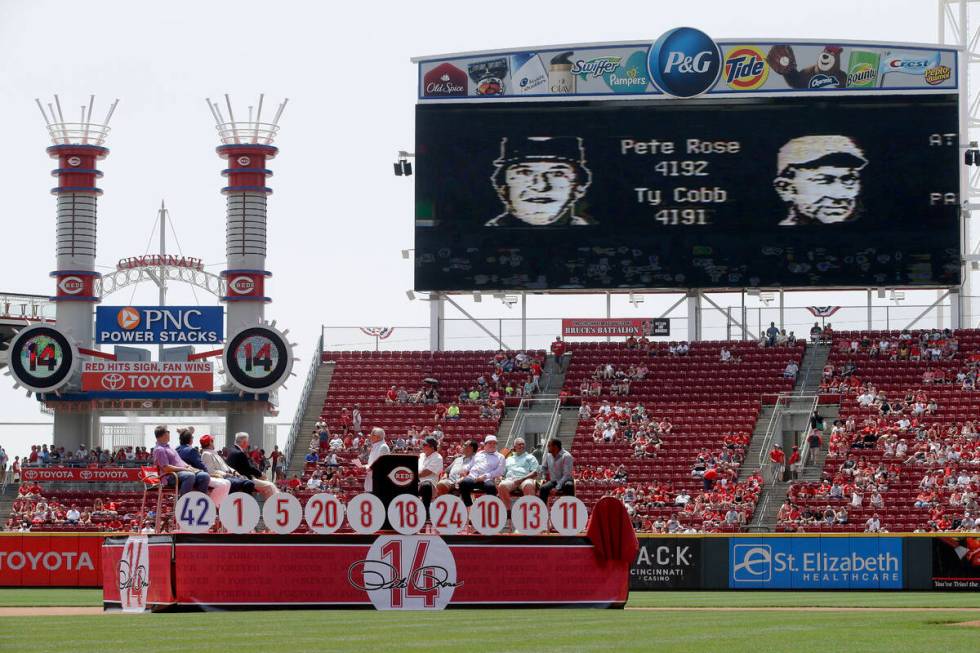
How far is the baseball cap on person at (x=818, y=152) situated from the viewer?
38688mm

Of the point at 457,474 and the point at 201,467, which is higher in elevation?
the point at 201,467

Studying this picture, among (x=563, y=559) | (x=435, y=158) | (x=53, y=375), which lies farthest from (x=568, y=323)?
(x=563, y=559)

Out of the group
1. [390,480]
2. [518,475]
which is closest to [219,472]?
[390,480]

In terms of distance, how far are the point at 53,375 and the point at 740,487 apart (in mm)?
17841

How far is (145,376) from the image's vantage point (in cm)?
4141

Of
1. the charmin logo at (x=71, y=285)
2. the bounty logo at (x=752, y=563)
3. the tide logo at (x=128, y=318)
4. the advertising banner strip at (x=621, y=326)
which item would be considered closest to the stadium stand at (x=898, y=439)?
the bounty logo at (x=752, y=563)

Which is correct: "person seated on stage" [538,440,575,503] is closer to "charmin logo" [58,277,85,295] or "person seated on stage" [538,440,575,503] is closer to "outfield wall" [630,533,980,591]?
"outfield wall" [630,533,980,591]

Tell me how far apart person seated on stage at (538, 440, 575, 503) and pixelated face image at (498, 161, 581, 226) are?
67.2ft

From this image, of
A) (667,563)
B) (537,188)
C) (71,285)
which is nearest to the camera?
(667,563)

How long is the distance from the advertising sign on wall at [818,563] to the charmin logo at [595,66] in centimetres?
1389

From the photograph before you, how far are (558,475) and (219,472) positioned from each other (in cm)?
396

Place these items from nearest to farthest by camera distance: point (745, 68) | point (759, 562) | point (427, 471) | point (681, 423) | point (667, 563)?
1. point (427, 471)
2. point (759, 562)
3. point (667, 563)
4. point (681, 423)
5. point (745, 68)

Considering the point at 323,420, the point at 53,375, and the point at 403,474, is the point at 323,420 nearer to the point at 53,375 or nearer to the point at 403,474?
the point at 53,375
